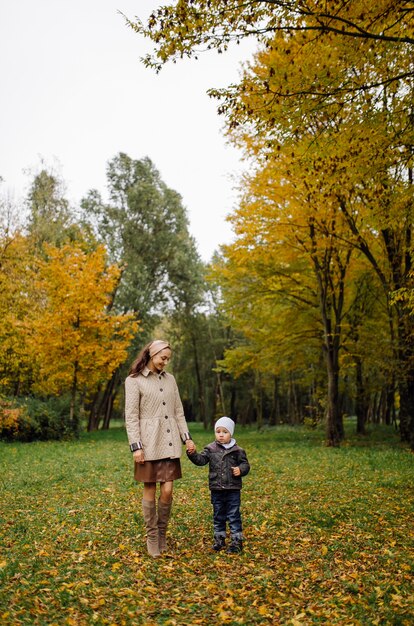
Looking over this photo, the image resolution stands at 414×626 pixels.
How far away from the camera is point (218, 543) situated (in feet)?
18.1

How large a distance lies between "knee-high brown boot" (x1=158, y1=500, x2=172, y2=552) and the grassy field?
214 millimetres

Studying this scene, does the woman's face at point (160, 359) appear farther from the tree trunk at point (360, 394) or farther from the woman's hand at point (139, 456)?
the tree trunk at point (360, 394)

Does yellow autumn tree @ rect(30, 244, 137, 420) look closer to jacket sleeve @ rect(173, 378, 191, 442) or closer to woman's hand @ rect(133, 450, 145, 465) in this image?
jacket sleeve @ rect(173, 378, 191, 442)

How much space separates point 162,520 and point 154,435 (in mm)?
944

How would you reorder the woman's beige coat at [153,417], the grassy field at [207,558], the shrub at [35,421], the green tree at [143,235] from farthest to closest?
1. the green tree at [143,235]
2. the shrub at [35,421]
3. the woman's beige coat at [153,417]
4. the grassy field at [207,558]

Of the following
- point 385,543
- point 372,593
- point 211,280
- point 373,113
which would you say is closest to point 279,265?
point 211,280

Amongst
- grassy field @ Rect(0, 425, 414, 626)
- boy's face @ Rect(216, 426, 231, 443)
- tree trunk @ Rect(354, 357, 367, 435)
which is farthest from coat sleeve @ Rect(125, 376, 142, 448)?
tree trunk @ Rect(354, 357, 367, 435)

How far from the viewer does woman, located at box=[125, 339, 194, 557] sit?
5.23 metres

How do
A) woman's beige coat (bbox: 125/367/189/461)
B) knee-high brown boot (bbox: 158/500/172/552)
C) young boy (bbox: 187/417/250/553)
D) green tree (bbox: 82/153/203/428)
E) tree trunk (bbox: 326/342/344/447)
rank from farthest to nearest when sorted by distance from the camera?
1. green tree (bbox: 82/153/203/428)
2. tree trunk (bbox: 326/342/344/447)
3. young boy (bbox: 187/417/250/553)
4. knee-high brown boot (bbox: 158/500/172/552)
5. woman's beige coat (bbox: 125/367/189/461)

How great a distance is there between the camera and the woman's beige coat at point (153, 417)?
5.23 m

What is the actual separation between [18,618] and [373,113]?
6.67 meters

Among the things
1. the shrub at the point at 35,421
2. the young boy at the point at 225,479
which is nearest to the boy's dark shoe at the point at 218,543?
the young boy at the point at 225,479

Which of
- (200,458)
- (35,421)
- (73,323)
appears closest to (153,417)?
(200,458)

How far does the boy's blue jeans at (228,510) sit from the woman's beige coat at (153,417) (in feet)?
2.28
